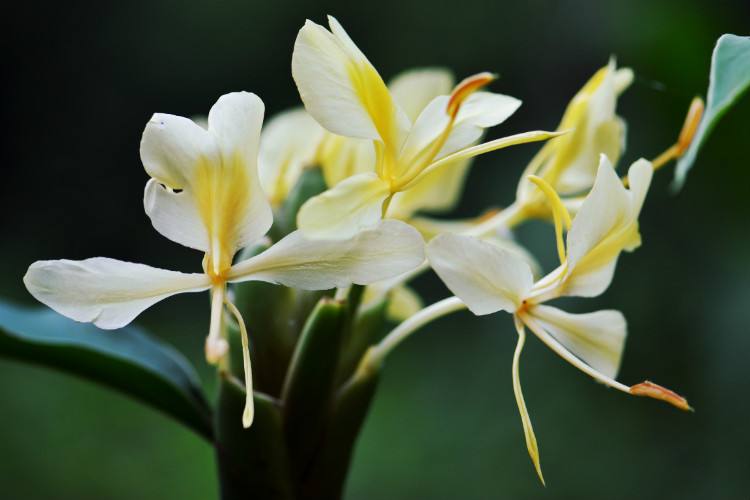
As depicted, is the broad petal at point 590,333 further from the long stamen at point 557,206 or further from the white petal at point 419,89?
the white petal at point 419,89

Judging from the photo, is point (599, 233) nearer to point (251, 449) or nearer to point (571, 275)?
point (571, 275)

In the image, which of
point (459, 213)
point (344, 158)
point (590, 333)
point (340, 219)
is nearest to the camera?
point (340, 219)

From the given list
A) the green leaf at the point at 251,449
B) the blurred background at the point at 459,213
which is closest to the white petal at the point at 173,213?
the green leaf at the point at 251,449

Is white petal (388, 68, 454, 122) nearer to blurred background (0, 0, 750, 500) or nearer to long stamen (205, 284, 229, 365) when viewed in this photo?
blurred background (0, 0, 750, 500)

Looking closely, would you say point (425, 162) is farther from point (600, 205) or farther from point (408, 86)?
point (408, 86)

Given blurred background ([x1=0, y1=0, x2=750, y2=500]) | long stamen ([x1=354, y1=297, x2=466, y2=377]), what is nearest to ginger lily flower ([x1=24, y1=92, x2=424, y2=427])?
long stamen ([x1=354, y1=297, x2=466, y2=377])

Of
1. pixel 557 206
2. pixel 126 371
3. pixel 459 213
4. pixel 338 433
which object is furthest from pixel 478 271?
pixel 459 213
